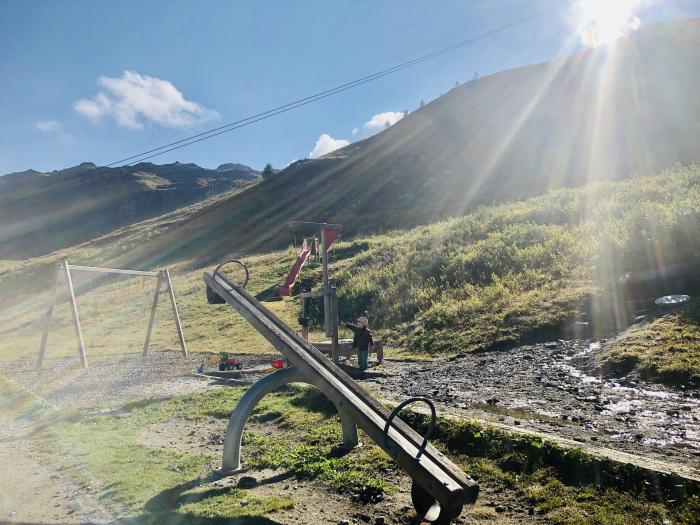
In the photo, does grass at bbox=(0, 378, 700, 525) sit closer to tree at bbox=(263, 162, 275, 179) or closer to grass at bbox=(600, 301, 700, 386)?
grass at bbox=(600, 301, 700, 386)

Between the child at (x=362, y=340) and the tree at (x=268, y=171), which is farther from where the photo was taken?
the tree at (x=268, y=171)

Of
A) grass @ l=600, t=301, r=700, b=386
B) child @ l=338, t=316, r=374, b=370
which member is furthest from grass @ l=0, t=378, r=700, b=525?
grass @ l=600, t=301, r=700, b=386

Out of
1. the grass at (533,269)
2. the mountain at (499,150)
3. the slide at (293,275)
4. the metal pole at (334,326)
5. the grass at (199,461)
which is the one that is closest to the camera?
the grass at (199,461)

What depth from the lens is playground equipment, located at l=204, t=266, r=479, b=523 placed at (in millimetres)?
4105

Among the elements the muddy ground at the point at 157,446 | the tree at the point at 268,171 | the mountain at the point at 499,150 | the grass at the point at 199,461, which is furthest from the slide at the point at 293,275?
the tree at the point at 268,171

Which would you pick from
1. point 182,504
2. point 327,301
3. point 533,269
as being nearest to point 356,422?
point 182,504

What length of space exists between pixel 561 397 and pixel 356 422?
4802 mm

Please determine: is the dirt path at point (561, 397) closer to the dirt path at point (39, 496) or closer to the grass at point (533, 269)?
the grass at point (533, 269)

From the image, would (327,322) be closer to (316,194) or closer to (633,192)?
(633,192)

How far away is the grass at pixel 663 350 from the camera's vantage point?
825 centimetres

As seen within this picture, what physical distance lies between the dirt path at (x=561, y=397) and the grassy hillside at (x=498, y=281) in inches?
46.8

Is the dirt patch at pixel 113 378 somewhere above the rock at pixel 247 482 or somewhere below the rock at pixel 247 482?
above

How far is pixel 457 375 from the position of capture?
1074 centimetres

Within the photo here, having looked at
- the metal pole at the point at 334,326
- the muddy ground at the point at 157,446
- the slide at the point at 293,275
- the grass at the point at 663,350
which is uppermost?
the slide at the point at 293,275
